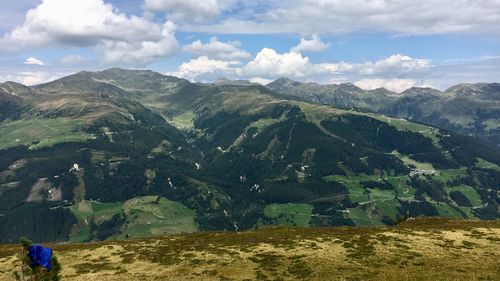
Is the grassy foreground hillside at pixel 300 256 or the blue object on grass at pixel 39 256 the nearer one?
the blue object on grass at pixel 39 256

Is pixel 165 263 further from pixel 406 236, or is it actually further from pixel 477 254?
pixel 477 254

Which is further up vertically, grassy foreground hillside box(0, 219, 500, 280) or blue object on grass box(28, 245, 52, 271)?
blue object on grass box(28, 245, 52, 271)

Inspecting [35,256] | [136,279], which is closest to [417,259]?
[136,279]

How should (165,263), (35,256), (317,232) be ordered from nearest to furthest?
(35,256) → (165,263) → (317,232)

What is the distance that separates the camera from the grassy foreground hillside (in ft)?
190

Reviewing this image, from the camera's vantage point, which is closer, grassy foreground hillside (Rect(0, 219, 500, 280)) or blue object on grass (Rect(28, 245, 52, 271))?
blue object on grass (Rect(28, 245, 52, 271))

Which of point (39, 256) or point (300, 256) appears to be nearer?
point (39, 256)

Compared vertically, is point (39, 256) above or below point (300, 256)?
above

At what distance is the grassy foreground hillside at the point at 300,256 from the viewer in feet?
190

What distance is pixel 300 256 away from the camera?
6706cm

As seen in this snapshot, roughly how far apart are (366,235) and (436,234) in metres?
13.3

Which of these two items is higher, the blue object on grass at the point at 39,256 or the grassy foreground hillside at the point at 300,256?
the blue object on grass at the point at 39,256

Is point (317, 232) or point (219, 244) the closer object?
point (219, 244)

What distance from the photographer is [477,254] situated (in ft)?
210
